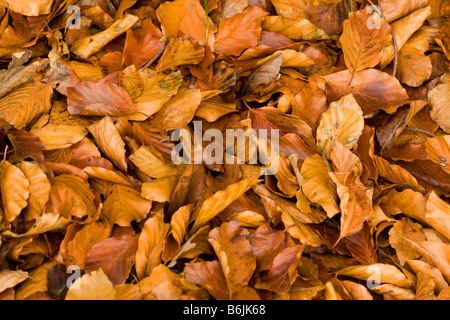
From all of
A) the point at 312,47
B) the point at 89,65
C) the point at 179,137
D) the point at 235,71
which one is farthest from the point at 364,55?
the point at 89,65

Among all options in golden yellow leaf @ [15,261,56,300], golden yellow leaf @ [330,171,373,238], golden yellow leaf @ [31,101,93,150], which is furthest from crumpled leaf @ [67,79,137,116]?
golden yellow leaf @ [330,171,373,238]

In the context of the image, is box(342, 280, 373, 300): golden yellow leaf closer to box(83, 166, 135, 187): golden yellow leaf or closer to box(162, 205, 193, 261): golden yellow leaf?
box(162, 205, 193, 261): golden yellow leaf

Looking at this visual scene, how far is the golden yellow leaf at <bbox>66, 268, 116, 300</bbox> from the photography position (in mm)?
557

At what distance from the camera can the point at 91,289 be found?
0.56 m

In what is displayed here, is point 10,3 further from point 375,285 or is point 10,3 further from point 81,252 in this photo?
point 375,285

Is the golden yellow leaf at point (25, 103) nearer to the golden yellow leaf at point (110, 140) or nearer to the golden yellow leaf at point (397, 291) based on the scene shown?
the golden yellow leaf at point (110, 140)

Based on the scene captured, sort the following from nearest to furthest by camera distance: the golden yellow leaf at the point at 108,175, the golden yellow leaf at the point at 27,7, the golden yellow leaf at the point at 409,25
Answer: the golden yellow leaf at the point at 108,175, the golden yellow leaf at the point at 27,7, the golden yellow leaf at the point at 409,25

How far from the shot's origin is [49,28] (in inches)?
31.5

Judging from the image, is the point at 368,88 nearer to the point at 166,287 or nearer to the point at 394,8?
the point at 394,8

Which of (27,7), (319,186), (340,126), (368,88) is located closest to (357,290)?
(319,186)

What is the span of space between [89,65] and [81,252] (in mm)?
346

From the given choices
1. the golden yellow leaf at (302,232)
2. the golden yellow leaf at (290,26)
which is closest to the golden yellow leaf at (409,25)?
the golden yellow leaf at (290,26)

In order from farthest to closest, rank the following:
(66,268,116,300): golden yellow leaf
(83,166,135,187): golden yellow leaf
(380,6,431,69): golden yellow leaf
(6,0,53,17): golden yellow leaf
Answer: (380,6,431,69): golden yellow leaf → (6,0,53,17): golden yellow leaf → (83,166,135,187): golden yellow leaf → (66,268,116,300): golden yellow leaf

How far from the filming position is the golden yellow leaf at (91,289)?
0.56 meters
